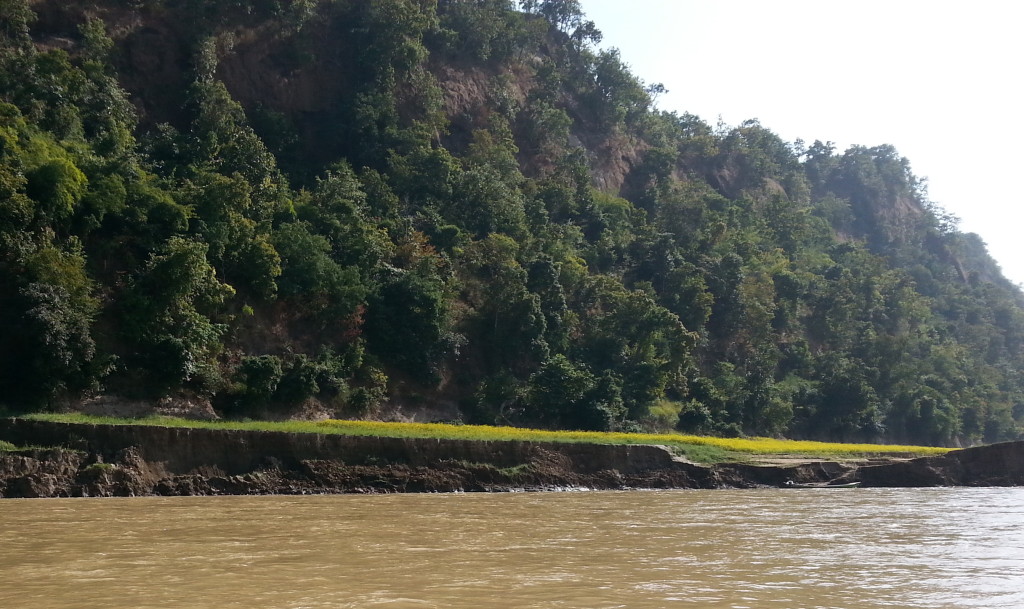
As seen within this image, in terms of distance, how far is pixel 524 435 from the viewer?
3125cm

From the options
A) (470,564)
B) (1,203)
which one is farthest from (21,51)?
(470,564)

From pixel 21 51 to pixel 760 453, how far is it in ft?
116

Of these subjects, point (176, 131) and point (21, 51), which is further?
point (176, 131)

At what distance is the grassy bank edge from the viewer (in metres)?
24.2

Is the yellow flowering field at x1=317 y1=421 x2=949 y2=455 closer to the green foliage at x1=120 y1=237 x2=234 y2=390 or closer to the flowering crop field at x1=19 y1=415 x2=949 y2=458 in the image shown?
the flowering crop field at x1=19 y1=415 x2=949 y2=458

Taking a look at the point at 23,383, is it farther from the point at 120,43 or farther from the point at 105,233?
the point at 120,43

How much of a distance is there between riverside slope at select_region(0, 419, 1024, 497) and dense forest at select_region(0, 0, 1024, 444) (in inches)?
186

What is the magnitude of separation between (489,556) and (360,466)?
14.5 m

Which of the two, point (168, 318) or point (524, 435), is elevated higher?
point (168, 318)

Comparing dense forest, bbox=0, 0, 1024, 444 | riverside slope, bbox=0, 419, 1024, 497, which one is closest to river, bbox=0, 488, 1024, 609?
riverside slope, bbox=0, 419, 1024, 497

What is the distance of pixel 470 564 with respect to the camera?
33.9 ft

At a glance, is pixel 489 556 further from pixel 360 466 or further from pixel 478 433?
pixel 478 433

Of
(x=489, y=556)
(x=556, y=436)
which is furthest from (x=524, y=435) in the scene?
(x=489, y=556)

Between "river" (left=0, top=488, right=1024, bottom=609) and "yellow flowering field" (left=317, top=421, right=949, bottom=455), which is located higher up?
"yellow flowering field" (left=317, top=421, right=949, bottom=455)
